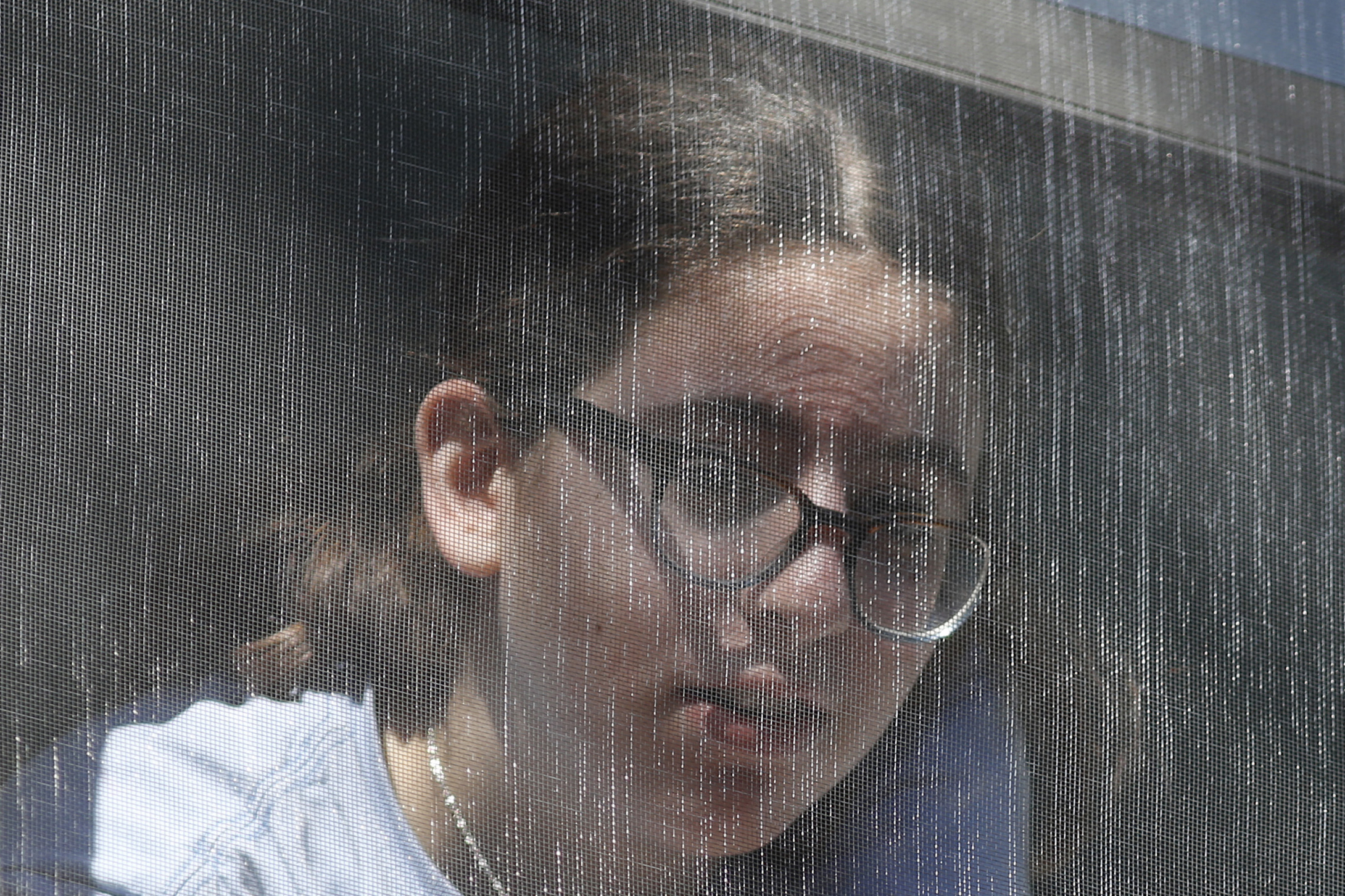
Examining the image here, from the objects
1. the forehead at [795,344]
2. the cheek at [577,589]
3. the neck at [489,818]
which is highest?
the forehead at [795,344]

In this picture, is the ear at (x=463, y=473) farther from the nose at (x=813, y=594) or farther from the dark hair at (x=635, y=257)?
the nose at (x=813, y=594)

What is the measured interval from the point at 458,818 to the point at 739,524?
6.8 inches

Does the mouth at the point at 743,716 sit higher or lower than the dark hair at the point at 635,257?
lower

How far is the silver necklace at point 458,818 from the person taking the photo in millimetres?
498

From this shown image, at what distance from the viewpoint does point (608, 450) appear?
503 millimetres

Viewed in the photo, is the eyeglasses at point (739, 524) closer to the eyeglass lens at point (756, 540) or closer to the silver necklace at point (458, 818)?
the eyeglass lens at point (756, 540)

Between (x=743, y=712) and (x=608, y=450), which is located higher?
(x=608, y=450)

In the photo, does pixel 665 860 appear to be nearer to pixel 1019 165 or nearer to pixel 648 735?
pixel 648 735

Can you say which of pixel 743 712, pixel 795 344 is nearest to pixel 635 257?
pixel 795 344

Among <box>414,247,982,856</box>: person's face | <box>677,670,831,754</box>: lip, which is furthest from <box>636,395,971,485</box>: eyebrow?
<box>677,670,831,754</box>: lip

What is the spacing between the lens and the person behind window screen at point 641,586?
1.58 feet

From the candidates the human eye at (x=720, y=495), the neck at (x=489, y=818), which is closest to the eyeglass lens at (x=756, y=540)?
the human eye at (x=720, y=495)

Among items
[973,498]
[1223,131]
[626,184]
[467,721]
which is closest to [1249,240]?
[1223,131]

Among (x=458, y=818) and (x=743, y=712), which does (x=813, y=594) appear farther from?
(x=458, y=818)
